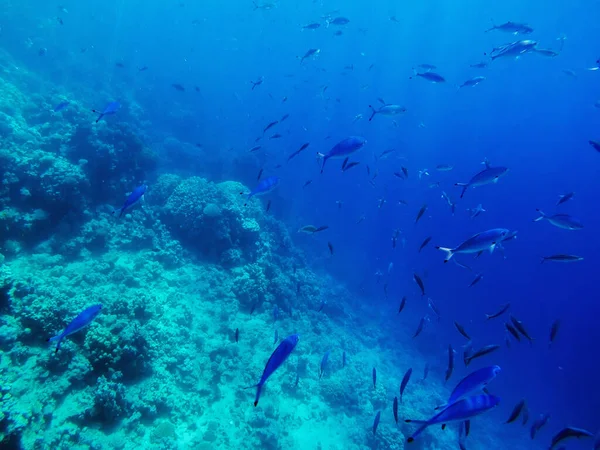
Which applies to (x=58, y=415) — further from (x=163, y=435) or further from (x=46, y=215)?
(x=46, y=215)

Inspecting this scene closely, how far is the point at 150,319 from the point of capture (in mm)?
7855

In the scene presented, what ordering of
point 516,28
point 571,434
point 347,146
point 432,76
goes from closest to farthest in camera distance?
1. point 571,434
2. point 347,146
3. point 432,76
4. point 516,28

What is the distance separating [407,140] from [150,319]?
4204 inches

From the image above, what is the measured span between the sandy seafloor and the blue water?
99 centimetres

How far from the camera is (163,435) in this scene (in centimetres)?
640

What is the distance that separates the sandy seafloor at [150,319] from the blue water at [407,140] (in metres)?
0.99

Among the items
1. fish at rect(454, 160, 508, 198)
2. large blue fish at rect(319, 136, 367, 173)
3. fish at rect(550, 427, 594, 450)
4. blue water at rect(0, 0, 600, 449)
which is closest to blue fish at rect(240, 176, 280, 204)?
large blue fish at rect(319, 136, 367, 173)

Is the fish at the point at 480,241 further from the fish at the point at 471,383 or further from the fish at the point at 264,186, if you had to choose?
the fish at the point at 264,186

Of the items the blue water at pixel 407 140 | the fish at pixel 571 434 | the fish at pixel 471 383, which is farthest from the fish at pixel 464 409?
the blue water at pixel 407 140

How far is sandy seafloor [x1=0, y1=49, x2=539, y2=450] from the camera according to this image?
5.58 meters

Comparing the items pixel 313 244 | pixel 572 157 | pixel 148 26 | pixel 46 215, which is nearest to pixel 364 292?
pixel 313 244

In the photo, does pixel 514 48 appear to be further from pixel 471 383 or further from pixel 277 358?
pixel 277 358

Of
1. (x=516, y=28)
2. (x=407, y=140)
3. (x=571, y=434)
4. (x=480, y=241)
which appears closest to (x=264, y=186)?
(x=480, y=241)

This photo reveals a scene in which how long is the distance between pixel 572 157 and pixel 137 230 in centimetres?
10205
